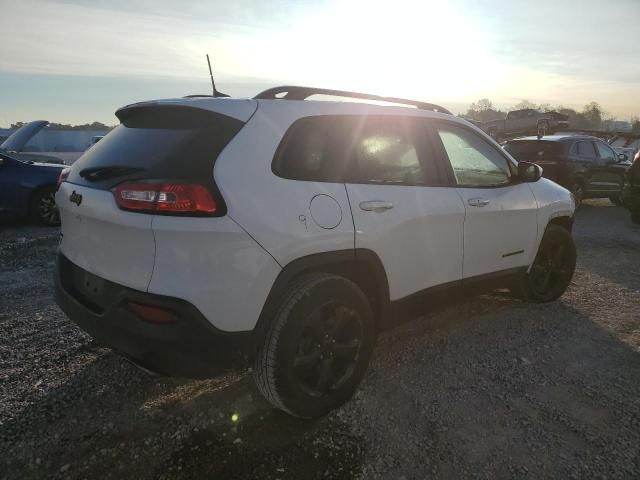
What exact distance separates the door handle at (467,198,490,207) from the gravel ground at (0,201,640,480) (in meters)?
1.07

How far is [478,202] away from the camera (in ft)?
10.9

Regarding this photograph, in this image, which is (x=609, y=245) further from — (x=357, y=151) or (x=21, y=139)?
(x=21, y=139)

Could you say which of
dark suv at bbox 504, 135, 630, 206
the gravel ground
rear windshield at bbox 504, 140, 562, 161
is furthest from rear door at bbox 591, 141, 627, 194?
the gravel ground

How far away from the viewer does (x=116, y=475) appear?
215cm

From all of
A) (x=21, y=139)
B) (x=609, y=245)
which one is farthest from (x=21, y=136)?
(x=609, y=245)

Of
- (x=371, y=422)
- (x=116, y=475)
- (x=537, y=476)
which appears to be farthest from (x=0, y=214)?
(x=537, y=476)

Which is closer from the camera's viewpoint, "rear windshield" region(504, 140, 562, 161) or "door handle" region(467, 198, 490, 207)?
"door handle" region(467, 198, 490, 207)

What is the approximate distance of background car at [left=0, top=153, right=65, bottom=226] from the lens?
23.7 ft

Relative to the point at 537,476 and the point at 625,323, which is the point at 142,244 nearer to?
the point at 537,476

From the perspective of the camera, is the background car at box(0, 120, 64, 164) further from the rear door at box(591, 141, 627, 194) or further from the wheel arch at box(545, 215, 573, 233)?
the rear door at box(591, 141, 627, 194)

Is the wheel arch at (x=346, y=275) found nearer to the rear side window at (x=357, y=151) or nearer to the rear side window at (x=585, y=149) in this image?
the rear side window at (x=357, y=151)

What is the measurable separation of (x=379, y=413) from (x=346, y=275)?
2.65ft

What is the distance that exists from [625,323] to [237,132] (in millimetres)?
3685

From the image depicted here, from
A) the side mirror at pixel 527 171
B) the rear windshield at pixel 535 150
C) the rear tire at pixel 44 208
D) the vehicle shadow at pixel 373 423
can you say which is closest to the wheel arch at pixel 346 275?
the vehicle shadow at pixel 373 423
